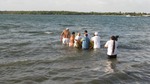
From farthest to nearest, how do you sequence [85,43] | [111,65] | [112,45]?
[85,43], [112,45], [111,65]

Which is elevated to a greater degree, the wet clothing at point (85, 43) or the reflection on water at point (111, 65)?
the wet clothing at point (85, 43)

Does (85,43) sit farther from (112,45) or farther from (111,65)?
(111,65)

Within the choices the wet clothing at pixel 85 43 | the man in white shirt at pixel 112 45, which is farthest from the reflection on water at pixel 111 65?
the wet clothing at pixel 85 43

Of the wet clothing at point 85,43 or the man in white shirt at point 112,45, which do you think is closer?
the man in white shirt at point 112,45

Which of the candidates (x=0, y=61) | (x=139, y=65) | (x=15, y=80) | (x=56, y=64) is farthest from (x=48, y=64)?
(x=139, y=65)

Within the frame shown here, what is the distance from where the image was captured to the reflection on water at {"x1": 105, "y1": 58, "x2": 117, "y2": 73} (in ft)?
51.3

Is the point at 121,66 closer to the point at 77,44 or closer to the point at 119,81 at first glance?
the point at 119,81

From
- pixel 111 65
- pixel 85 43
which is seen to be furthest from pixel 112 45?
pixel 85 43

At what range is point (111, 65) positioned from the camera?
16.9 metres

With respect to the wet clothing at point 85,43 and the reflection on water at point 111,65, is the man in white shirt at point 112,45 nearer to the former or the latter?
the reflection on water at point 111,65

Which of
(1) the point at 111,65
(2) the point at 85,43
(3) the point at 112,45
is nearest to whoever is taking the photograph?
(1) the point at 111,65

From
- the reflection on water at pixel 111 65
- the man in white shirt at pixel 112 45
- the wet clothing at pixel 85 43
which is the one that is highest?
the man in white shirt at pixel 112 45

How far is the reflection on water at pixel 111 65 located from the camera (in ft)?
51.3

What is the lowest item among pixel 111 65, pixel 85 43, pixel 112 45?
pixel 111 65
